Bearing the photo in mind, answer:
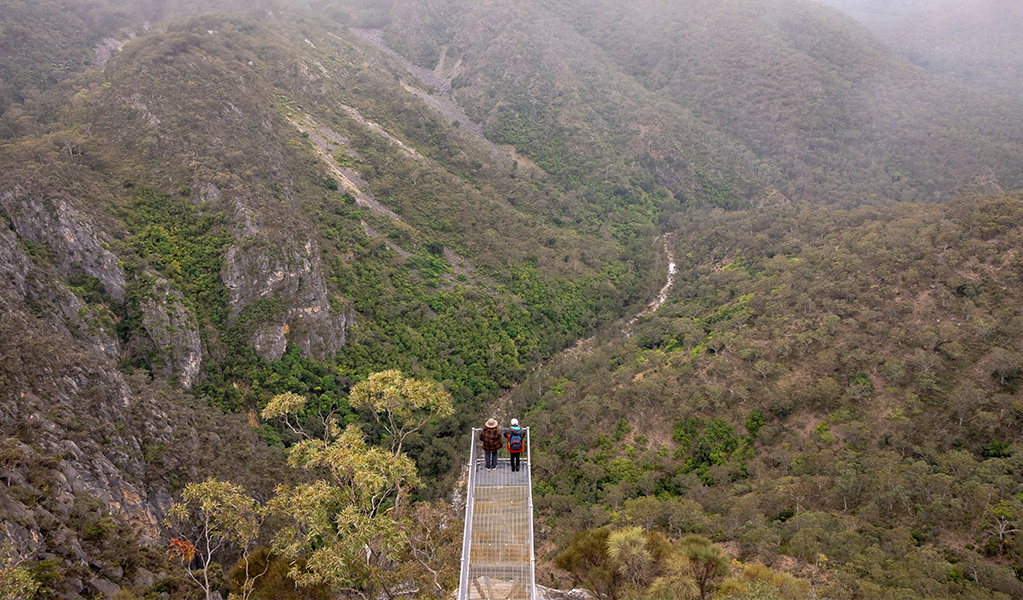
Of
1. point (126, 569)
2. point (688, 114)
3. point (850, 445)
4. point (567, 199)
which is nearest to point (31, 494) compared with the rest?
point (126, 569)

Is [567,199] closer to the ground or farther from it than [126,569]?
farther from it

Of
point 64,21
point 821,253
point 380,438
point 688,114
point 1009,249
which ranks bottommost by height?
point 380,438

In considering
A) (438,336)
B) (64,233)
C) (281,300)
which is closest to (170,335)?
(281,300)

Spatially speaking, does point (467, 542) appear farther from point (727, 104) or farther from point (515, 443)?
point (727, 104)

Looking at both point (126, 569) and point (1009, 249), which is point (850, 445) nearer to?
point (1009, 249)

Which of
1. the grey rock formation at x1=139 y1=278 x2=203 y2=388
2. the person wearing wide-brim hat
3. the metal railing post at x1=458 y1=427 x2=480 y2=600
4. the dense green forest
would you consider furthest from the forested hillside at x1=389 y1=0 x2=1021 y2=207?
the metal railing post at x1=458 y1=427 x2=480 y2=600

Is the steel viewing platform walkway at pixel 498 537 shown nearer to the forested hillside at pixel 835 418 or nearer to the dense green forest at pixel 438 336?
the dense green forest at pixel 438 336
